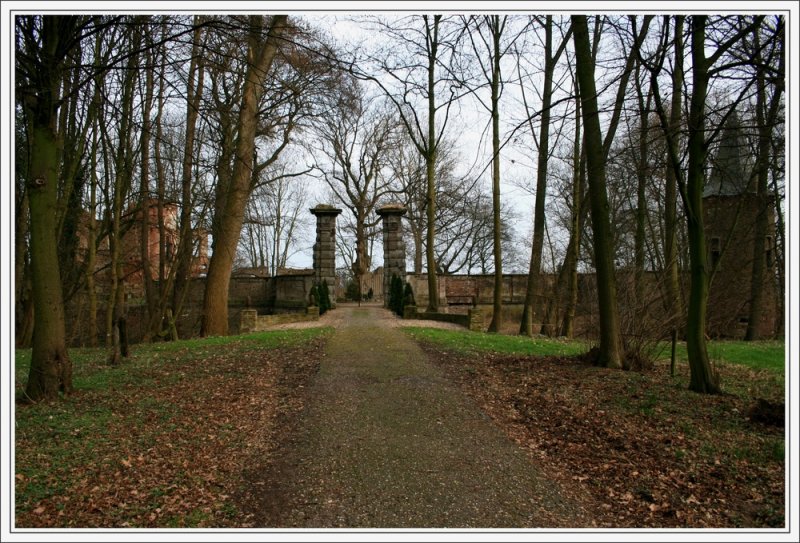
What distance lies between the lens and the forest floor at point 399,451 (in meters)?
4.10

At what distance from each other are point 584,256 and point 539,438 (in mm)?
18897

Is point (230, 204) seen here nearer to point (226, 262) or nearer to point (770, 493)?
point (226, 262)

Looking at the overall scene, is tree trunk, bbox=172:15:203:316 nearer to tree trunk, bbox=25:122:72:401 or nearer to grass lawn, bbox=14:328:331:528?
grass lawn, bbox=14:328:331:528

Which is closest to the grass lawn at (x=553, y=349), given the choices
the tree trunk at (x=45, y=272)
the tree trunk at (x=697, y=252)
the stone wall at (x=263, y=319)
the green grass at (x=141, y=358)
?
the tree trunk at (x=697, y=252)

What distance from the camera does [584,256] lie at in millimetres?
23516

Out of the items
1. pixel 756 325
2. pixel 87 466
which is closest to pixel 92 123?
pixel 87 466

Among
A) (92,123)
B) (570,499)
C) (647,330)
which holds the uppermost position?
(92,123)

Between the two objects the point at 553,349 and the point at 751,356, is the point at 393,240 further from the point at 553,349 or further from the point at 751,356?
the point at 751,356

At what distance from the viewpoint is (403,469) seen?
16.1ft

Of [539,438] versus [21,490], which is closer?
[21,490]

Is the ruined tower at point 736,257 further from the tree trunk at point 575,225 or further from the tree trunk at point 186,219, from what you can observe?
the tree trunk at point 186,219

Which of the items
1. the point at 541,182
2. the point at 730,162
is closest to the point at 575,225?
the point at 541,182

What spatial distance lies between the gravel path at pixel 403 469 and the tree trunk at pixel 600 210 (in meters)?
3.13

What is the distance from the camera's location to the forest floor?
Result: 4.10 meters
